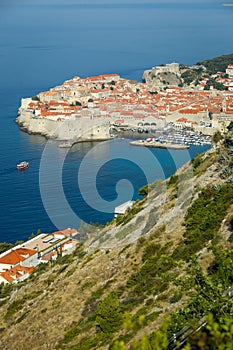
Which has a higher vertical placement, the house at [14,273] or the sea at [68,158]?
the sea at [68,158]

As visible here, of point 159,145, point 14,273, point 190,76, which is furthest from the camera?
point 190,76

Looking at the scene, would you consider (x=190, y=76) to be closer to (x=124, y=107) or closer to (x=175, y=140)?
(x=124, y=107)

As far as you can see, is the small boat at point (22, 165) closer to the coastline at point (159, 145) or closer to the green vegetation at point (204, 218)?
the coastline at point (159, 145)

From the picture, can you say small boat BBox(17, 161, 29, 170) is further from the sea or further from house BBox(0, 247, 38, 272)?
house BBox(0, 247, 38, 272)

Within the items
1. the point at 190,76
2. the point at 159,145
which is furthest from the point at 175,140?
the point at 190,76

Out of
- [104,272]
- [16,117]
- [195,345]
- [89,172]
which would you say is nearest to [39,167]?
[89,172]

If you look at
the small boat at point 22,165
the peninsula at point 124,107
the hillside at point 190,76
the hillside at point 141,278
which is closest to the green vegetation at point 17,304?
the hillside at point 141,278

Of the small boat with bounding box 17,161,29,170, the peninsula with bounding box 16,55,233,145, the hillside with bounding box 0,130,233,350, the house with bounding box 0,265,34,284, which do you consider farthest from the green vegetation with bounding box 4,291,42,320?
the peninsula with bounding box 16,55,233,145
